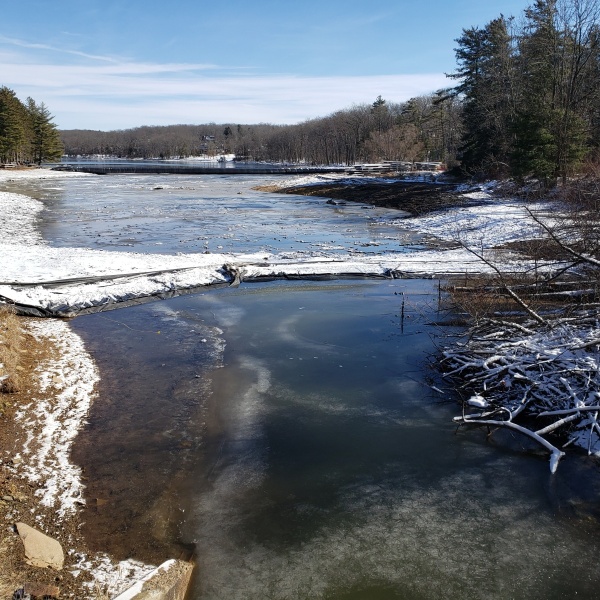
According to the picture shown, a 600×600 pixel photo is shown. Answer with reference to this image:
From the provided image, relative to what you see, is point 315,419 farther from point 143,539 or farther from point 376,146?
point 376,146

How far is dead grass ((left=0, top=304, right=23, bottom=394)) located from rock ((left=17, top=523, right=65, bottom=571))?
147 inches

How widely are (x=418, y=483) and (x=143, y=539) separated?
3.36 meters

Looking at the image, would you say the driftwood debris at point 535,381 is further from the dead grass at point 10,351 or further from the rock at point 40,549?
the dead grass at point 10,351

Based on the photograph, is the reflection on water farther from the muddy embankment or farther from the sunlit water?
the muddy embankment

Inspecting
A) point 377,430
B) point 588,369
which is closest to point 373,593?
point 377,430

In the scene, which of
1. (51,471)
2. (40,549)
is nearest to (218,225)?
(51,471)

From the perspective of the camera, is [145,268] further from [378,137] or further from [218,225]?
[378,137]

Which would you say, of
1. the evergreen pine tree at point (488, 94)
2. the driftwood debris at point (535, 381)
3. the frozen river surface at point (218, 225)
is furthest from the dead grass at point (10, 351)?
the evergreen pine tree at point (488, 94)

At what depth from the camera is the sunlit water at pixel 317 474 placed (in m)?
5.53

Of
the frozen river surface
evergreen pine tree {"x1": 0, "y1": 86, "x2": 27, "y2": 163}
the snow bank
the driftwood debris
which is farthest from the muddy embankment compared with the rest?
evergreen pine tree {"x1": 0, "y1": 86, "x2": 27, "y2": 163}

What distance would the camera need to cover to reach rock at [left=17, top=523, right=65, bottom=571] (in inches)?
210

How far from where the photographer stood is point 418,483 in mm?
6965

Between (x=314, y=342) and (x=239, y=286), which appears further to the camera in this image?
(x=239, y=286)

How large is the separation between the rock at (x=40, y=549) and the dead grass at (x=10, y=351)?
147 inches
